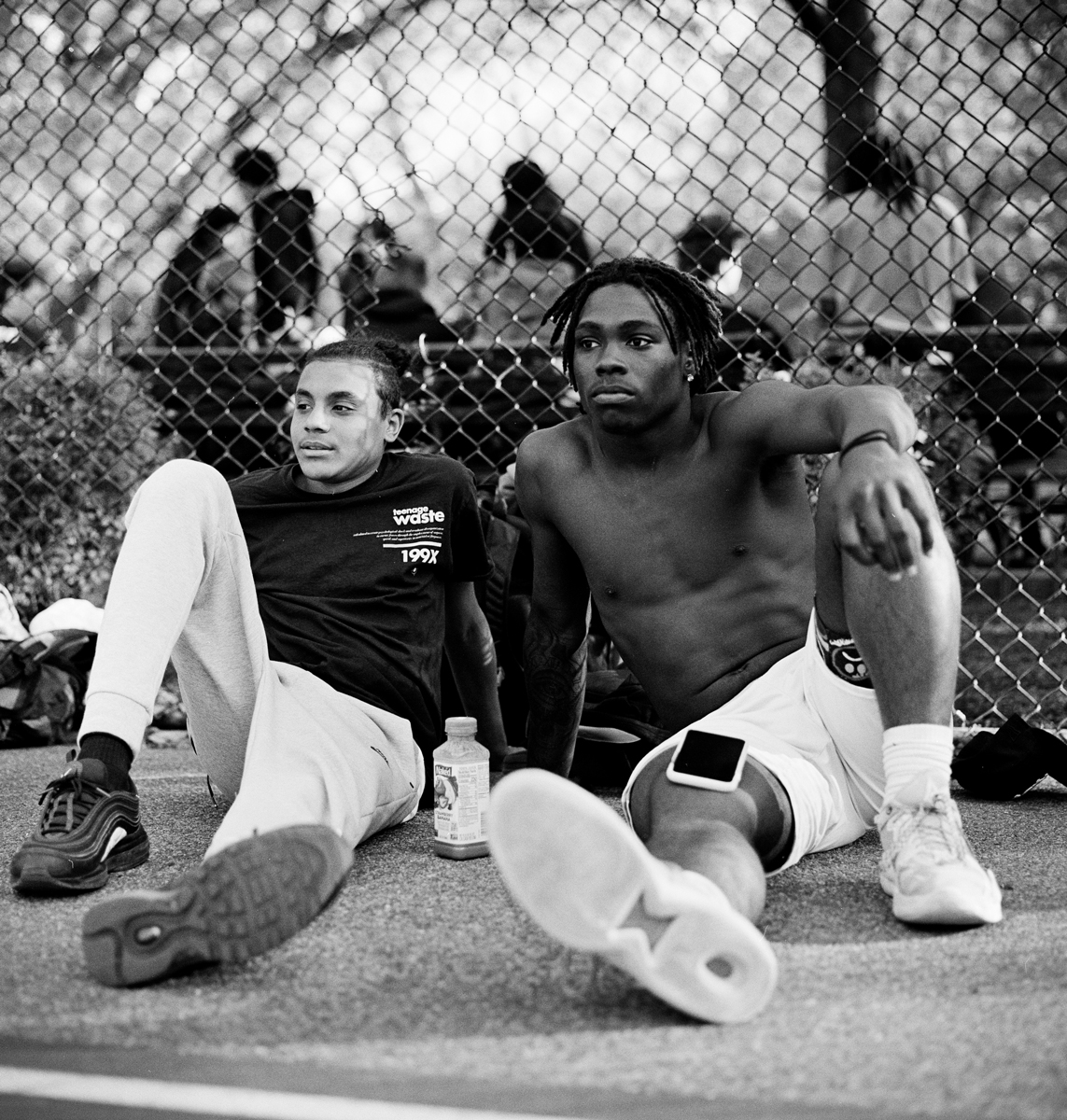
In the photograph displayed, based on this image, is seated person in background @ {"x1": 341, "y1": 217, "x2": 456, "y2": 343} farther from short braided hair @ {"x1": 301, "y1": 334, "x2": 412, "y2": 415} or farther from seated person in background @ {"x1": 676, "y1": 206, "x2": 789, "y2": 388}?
short braided hair @ {"x1": 301, "y1": 334, "x2": 412, "y2": 415}

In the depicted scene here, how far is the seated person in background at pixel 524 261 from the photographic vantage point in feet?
14.9

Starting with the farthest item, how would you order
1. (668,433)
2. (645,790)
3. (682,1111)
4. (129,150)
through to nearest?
1. (129,150)
2. (668,433)
3. (645,790)
4. (682,1111)

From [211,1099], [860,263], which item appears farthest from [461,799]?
[860,263]

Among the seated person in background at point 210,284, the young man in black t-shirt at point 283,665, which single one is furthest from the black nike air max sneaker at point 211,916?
the seated person in background at point 210,284

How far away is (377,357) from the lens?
276 centimetres

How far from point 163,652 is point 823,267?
3179 millimetres

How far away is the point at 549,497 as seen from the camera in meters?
2.47

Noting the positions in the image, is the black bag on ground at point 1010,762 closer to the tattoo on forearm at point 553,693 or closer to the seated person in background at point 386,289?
the tattoo on forearm at point 553,693

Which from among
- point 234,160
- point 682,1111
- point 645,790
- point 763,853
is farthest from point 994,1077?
point 234,160

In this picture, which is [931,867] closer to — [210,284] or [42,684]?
[42,684]

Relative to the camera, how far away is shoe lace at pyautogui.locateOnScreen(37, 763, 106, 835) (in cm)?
195

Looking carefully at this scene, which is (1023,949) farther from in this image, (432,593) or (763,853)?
(432,593)

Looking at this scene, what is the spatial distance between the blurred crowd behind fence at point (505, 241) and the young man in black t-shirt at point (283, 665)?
4.88 feet

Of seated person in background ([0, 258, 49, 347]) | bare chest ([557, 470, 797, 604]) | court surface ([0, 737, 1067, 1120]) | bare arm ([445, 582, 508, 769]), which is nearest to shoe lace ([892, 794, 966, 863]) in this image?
court surface ([0, 737, 1067, 1120])
